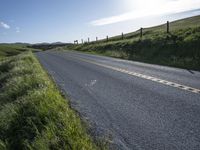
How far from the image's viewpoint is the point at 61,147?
16.7 ft

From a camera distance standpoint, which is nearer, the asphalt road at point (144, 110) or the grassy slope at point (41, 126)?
the grassy slope at point (41, 126)

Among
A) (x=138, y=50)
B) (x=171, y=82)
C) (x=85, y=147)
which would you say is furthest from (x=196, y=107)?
(x=138, y=50)

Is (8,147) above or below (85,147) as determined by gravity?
below

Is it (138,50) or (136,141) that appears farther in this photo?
(138,50)

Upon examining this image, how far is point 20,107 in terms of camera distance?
820cm

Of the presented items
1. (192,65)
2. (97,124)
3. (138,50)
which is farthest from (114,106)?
(138,50)

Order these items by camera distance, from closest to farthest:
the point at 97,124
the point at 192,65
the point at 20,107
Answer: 1. the point at 97,124
2. the point at 20,107
3. the point at 192,65

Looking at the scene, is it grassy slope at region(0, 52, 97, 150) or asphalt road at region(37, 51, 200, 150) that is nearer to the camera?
grassy slope at region(0, 52, 97, 150)

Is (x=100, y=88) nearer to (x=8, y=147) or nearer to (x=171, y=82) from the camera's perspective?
(x=171, y=82)

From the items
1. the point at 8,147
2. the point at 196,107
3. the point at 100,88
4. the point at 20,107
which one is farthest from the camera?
the point at 100,88

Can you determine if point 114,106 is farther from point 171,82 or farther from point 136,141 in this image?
point 171,82

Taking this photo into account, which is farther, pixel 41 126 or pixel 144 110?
pixel 144 110

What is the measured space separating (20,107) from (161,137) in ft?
13.3

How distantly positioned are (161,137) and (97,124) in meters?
1.62
